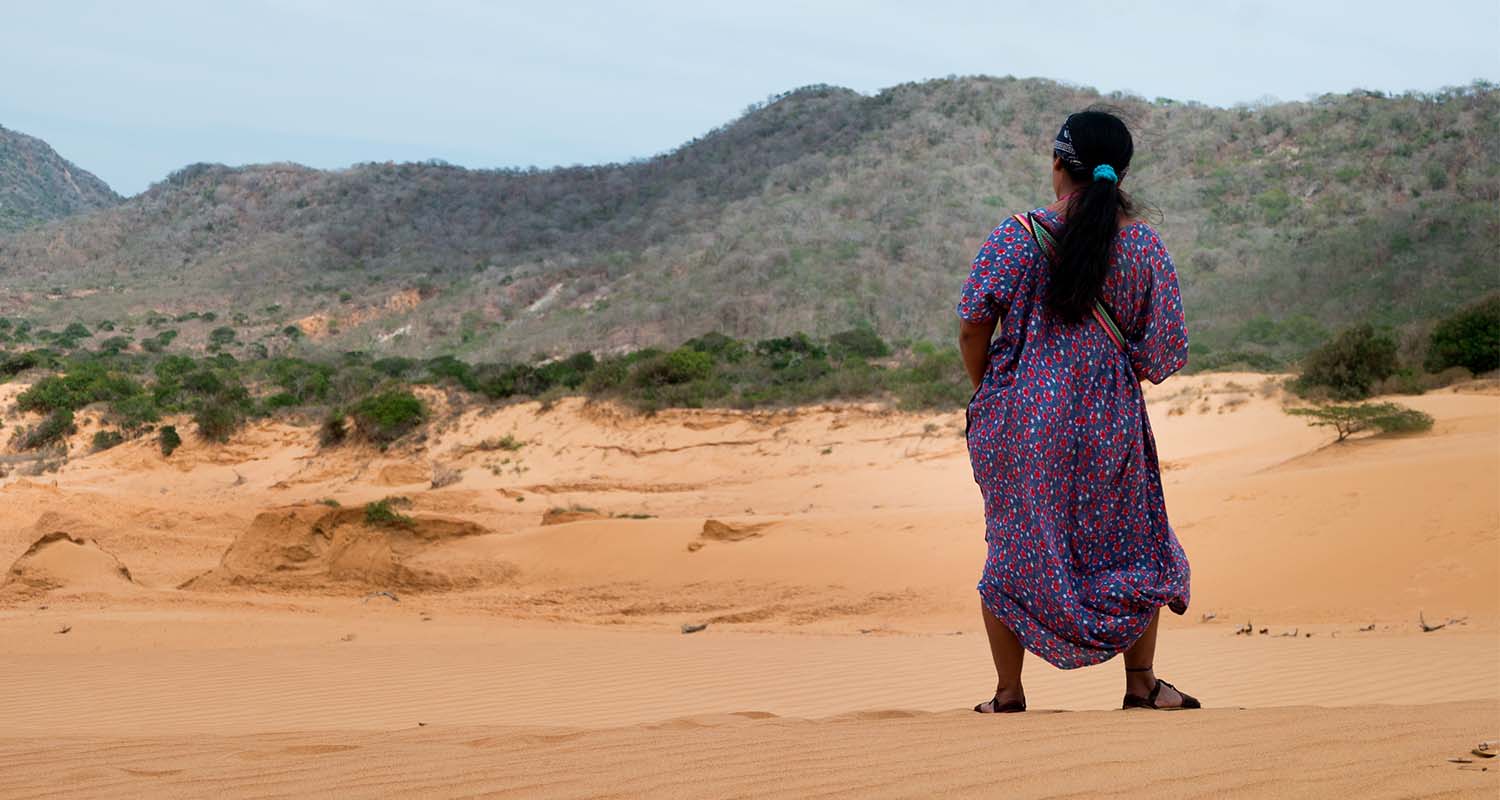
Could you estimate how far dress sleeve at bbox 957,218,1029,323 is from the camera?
4.13m

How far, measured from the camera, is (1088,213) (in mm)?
4090

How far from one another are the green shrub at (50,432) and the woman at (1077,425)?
984 inches

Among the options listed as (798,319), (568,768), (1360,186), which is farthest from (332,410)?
(1360,186)

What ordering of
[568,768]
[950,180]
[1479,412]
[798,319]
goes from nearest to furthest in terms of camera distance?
[568,768] → [1479,412] → [798,319] → [950,180]

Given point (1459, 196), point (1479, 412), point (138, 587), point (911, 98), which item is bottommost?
point (138, 587)

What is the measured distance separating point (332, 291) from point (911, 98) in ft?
102

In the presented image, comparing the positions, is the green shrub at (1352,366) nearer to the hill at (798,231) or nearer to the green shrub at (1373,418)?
the green shrub at (1373,418)

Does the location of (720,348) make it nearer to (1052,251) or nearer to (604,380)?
(604,380)

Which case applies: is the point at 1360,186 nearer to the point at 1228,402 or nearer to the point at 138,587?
the point at 1228,402

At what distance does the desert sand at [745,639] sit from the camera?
3291mm

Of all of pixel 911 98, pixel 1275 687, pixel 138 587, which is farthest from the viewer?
pixel 911 98

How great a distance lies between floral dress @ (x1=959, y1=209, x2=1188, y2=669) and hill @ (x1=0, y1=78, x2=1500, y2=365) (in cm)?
2076

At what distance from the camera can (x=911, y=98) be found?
222 feet

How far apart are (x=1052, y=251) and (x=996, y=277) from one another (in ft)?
0.63
